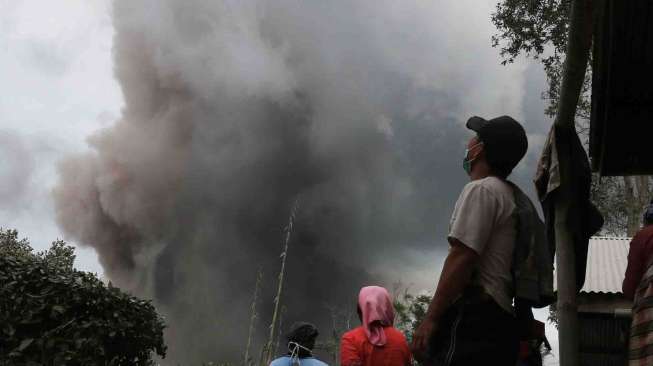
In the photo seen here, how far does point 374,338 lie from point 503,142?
174 centimetres

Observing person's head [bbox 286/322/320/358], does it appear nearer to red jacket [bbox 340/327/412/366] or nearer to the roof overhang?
red jacket [bbox 340/327/412/366]

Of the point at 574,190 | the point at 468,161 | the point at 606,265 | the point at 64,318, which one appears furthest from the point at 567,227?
the point at 606,265

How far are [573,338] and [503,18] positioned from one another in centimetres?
1093

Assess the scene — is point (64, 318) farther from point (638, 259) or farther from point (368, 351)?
point (638, 259)

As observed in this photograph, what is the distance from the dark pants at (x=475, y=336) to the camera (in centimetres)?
190

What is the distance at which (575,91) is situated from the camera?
9.21 feet

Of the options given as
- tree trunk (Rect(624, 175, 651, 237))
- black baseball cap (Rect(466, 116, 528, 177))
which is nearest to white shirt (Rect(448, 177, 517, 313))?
black baseball cap (Rect(466, 116, 528, 177))

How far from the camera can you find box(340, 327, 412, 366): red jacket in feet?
11.5

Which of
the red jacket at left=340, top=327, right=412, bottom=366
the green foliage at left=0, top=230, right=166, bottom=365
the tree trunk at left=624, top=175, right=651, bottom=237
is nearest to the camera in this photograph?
the red jacket at left=340, top=327, right=412, bottom=366

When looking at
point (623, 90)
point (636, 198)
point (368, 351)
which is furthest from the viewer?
point (636, 198)

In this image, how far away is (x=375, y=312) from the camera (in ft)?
11.7

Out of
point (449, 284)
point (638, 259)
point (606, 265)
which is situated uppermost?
point (606, 265)

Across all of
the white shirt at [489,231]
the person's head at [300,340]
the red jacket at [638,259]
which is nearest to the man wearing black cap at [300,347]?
the person's head at [300,340]

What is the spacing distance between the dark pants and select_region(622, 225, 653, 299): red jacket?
3.69ft
